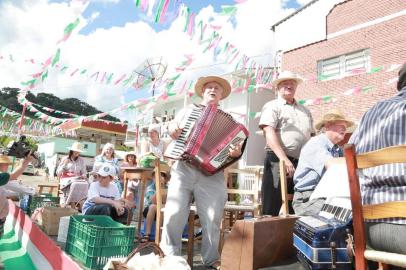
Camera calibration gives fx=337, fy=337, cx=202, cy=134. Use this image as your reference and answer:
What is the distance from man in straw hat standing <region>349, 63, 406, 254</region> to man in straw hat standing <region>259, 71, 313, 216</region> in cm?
184

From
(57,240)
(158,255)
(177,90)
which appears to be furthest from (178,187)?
(177,90)


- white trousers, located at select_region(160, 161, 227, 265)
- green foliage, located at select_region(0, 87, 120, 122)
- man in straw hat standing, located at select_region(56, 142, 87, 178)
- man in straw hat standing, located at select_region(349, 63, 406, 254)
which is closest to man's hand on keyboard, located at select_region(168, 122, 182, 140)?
white trousers, located at select_region(160, 161, 227, 265)

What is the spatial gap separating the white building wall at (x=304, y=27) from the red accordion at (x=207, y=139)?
35.1 feet

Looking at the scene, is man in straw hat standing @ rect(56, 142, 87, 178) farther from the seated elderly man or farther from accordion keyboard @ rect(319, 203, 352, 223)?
accordion keyboard @ rect(319, 203, 352, 223)

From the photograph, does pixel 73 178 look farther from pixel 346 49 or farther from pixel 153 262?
pixel 346 49

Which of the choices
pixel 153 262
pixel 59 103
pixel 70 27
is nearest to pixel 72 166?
pixel 70 27

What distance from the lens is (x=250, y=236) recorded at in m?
2.05

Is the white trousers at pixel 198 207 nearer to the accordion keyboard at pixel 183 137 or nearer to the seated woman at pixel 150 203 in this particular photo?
the accordion keyboard at pixel 183 137

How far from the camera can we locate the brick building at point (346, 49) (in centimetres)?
1045

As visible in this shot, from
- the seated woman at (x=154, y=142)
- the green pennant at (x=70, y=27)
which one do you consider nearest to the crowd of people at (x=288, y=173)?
the seated woman at (x=154, y=142)

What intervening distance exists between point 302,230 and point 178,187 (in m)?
1.44

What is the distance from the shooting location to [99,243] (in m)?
3.12

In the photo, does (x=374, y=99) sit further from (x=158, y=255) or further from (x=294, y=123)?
(x=158, y=255)

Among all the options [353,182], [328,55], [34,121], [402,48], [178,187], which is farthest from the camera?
[34,121]
